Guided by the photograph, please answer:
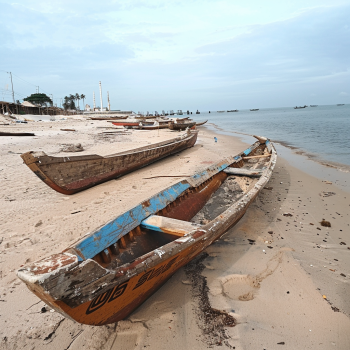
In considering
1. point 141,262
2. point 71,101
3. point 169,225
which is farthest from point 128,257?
point 71,101

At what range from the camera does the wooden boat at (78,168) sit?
4068mm

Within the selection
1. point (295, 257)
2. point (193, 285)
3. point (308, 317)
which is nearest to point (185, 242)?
point (193, 285)

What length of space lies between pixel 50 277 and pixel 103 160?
4337 millimetres

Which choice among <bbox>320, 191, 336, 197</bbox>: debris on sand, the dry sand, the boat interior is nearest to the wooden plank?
the boat interior

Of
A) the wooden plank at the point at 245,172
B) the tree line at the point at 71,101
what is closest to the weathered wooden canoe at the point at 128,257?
the wooden plank at the point at 245,172

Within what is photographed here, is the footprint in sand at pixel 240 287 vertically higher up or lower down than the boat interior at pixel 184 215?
lower down

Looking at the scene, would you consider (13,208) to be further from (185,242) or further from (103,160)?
(185,242)

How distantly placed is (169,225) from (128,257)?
22.8 inches

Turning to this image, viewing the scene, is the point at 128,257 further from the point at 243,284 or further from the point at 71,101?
the point at 71,101

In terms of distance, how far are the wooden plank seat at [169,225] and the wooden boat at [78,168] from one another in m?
2.37

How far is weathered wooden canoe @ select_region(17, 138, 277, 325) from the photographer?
54.9 inches

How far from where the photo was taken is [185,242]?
2203mm

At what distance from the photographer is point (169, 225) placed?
9.07ft

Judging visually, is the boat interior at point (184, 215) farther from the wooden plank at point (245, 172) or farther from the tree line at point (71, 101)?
the tree line at point (71, 101)
